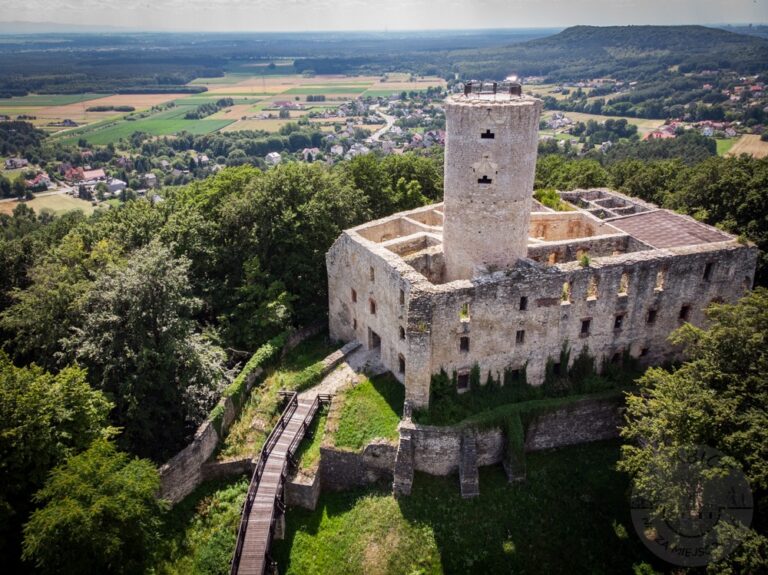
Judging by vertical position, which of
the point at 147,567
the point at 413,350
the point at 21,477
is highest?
the point at 413,350

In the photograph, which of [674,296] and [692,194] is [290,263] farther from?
[692,194]

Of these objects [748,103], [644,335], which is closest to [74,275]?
[644,335]

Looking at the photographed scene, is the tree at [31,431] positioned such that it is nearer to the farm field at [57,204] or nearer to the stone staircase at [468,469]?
the stone staircase at [468,469]

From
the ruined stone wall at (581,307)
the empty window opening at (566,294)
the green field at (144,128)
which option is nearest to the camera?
the ruined stone wall at (581,307)

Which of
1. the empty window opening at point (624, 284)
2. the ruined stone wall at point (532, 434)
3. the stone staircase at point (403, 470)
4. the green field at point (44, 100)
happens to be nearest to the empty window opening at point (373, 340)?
the ruined stone wall at point (532, 434)

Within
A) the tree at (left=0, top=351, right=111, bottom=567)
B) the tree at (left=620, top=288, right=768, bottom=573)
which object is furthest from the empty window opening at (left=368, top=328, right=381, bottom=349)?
the tree at (left=0, top=351, right=111, bottom=567)

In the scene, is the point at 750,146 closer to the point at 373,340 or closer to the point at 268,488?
the point at 373,340

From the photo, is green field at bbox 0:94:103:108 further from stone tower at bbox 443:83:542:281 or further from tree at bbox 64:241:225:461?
stone tower at bbox 443:83:542:281
